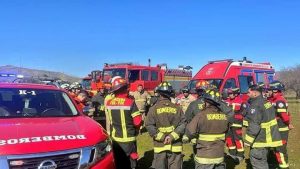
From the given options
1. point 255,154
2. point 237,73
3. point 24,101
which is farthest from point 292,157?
point 24,101

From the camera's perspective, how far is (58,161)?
4223mm

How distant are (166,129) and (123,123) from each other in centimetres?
73

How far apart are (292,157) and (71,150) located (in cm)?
735

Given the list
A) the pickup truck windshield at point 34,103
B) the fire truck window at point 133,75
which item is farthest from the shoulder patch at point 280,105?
the fire truck window at point 133,75

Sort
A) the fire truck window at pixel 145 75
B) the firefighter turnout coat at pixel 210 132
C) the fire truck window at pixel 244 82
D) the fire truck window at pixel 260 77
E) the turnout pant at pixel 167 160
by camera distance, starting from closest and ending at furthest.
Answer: the firefighter turnout coat at pixel 210 132, the turnout pant at pixel 167 160, the fire truck window at pixel 244 82, the fire truck window at pixel 260 77, the fire truck window at pixel 145 75

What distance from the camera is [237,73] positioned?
613 inches

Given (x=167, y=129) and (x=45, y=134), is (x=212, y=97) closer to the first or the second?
(x=167, y=129)

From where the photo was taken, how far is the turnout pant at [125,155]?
6331 millimetres

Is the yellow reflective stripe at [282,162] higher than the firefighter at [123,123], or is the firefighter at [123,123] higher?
the firefighter at [123,123]

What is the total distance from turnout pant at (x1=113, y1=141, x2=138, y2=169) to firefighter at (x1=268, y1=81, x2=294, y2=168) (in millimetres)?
3368

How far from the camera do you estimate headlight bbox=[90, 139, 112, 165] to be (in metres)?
4.59

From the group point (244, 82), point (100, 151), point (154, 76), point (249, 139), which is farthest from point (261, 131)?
point (154, 76)

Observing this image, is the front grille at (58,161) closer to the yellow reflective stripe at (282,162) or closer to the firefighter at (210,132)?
the firefighter at (210,132)

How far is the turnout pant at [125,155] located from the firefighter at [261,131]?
197 centimetres
